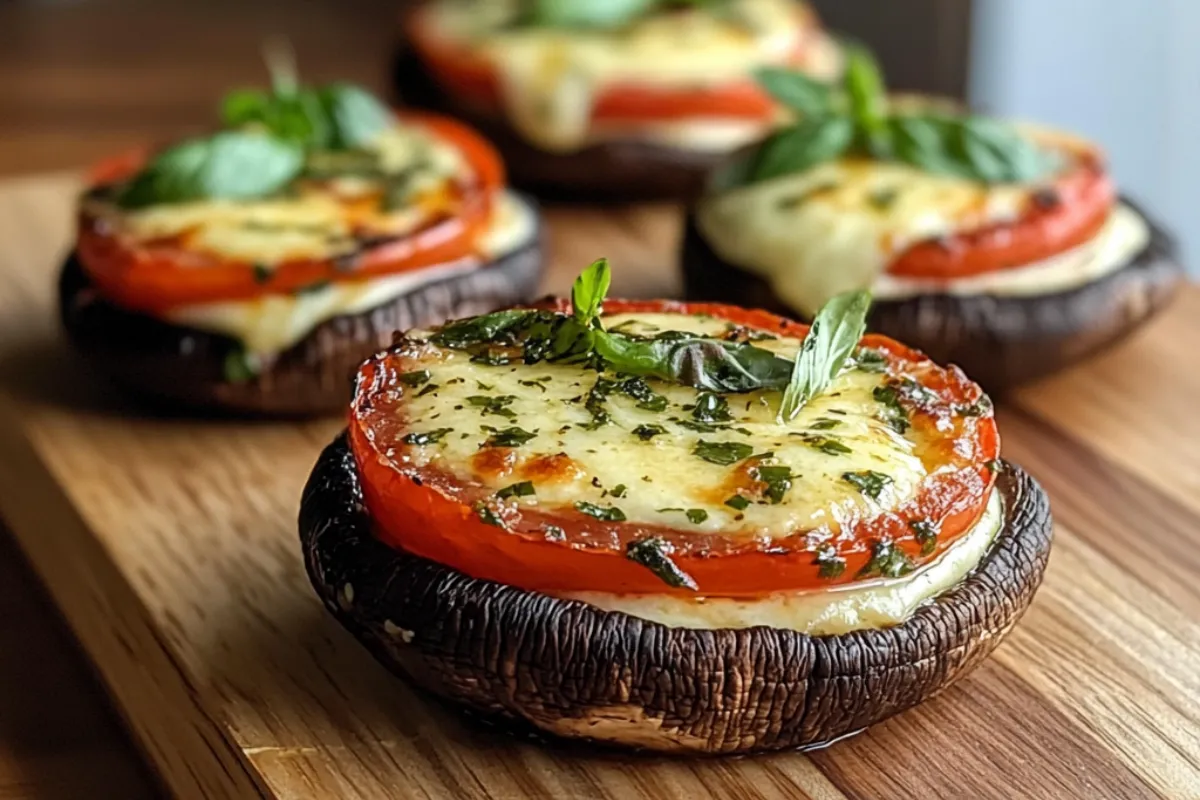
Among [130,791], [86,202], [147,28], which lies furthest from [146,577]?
[147,28]

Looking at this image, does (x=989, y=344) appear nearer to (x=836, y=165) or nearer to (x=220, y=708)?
(x=836, y=165)

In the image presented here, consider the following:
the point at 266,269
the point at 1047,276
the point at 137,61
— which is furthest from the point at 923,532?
the point at 137,61

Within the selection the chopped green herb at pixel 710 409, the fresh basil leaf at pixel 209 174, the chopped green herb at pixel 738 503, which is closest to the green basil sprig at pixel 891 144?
the fresh basil leaf at pixel 209 174

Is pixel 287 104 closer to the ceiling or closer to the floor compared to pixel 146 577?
closer to the ceiling

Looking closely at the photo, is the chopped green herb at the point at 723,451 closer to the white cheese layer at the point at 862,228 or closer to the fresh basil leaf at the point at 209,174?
the white cheese layer at the point at 862,228

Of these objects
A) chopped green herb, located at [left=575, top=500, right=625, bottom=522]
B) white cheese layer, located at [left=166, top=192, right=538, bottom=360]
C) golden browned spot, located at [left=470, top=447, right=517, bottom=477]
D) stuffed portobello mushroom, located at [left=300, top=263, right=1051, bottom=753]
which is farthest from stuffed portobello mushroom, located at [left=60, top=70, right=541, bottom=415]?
chopped green herb, located at [left=575, top=500, right=625, bottom=522]

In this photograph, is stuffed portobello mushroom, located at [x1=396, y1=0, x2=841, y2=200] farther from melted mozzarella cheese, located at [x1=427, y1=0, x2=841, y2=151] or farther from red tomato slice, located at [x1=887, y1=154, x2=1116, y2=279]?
red tomato slice, located at [x1=887, y1=154, x2=1116, y2=279]

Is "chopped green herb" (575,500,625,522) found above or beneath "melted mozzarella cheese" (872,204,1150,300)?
above
